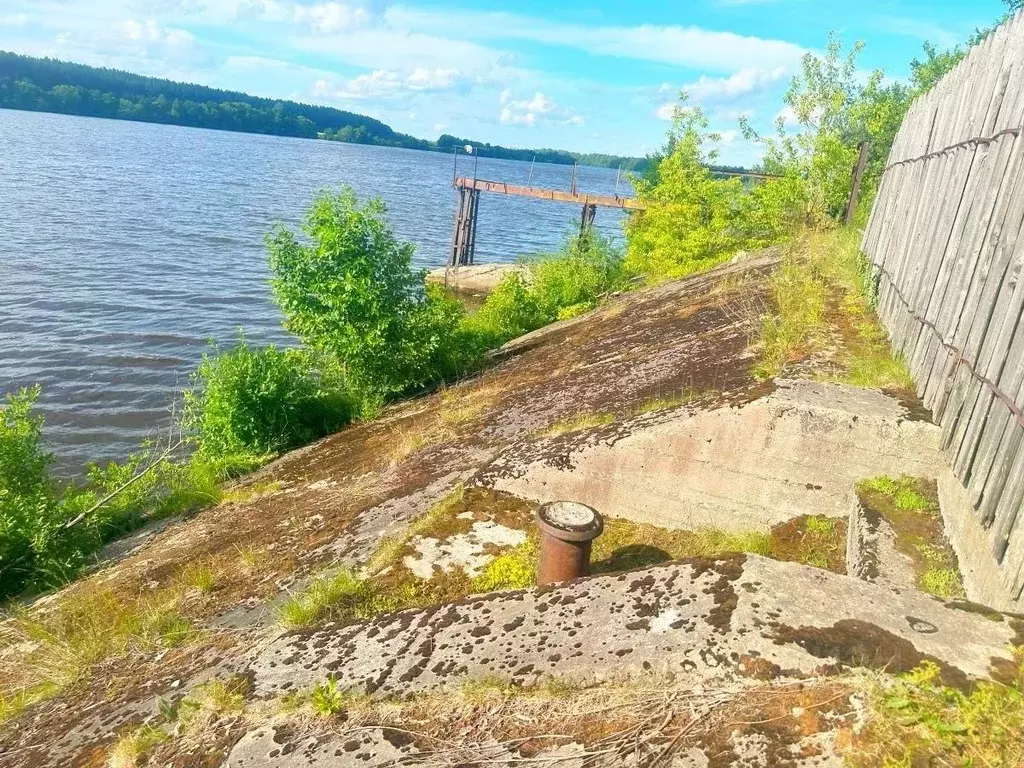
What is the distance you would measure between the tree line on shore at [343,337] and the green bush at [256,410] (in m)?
0.02

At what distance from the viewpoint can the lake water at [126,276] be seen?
15234 mm

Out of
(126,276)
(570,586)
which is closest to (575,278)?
(126,276)

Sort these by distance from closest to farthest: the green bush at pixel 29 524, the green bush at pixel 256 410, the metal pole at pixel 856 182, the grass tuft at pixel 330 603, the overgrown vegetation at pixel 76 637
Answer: the grass tuft at pixel 330 603, the overgrown vegetation at pixel 76 637, the green bush at pixel 29 524, the green bush at pixel 256 410, the metal pole at pixel 856 182

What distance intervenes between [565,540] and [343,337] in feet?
24.3

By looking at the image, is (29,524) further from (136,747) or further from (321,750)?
(321,750)

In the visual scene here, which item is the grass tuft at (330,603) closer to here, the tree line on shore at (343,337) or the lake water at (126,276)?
the tree line on shore at (343,337)

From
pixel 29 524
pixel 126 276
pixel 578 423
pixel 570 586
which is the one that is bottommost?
pixel 126 276

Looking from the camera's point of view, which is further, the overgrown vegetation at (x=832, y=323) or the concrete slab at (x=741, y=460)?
the overgrown vegetation at (x=832, y=323)

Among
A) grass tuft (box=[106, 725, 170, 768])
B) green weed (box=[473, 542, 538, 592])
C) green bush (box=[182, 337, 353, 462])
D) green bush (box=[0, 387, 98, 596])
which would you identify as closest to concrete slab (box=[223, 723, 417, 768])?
grass tuft (box=[106, 725, 170, 768])

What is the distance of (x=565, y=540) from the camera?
12.2 feet

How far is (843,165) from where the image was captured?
16031 millimetres

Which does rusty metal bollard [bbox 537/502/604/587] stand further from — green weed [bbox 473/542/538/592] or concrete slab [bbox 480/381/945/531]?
concrete slab [bbox 480/381/945/531]

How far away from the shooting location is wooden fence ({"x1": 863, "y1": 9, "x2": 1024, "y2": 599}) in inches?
128

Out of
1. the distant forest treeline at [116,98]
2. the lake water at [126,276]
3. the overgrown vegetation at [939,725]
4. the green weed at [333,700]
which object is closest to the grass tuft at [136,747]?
the green weed at [333,700]
